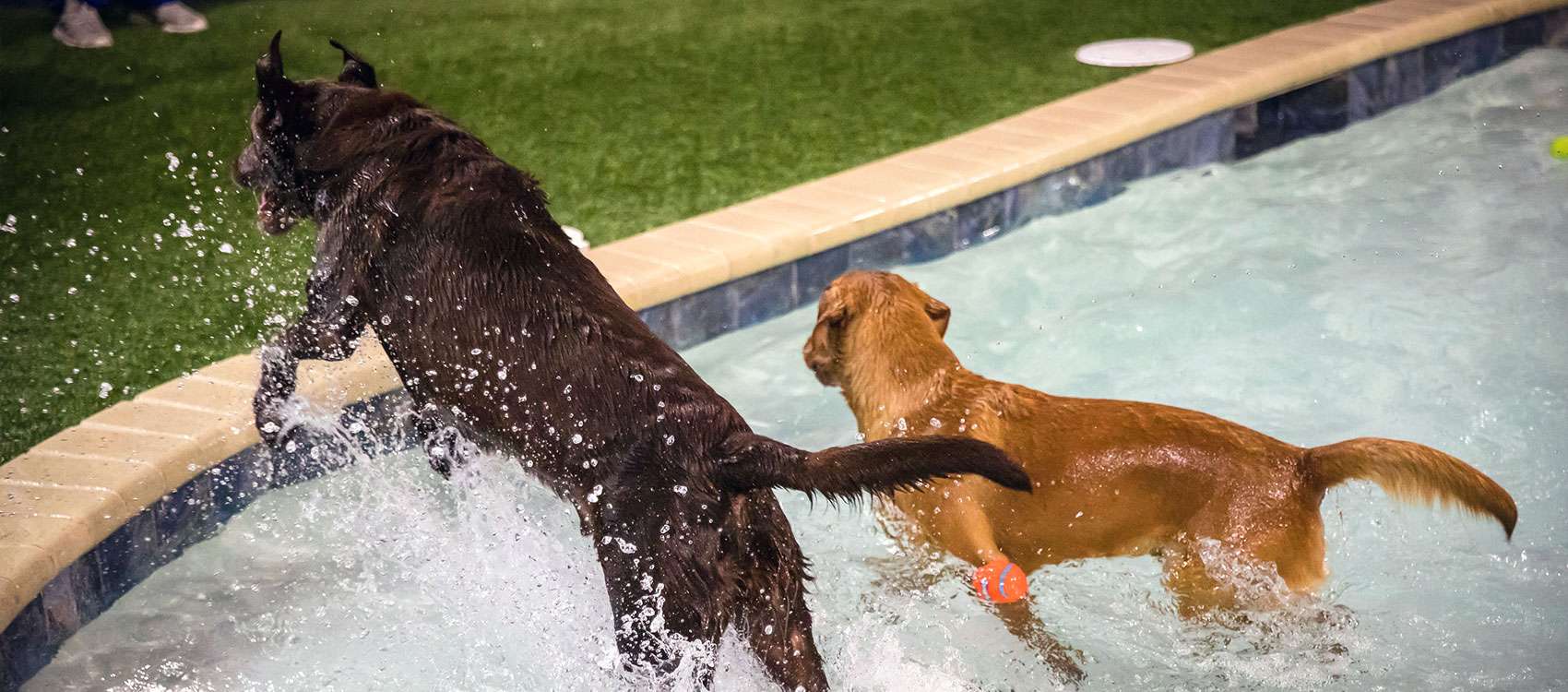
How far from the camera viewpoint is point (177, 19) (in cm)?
884

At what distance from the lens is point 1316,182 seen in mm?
6953

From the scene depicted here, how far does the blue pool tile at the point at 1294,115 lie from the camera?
280 inches

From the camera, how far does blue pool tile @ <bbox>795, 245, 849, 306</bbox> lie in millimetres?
5742

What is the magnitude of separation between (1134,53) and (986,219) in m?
1.91

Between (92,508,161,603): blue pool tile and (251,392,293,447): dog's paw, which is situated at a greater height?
(251,392,293,447): dog's paw

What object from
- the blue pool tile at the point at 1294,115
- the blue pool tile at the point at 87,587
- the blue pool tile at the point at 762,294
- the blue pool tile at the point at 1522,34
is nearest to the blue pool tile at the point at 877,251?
the blue pool tile at the point at 762,294

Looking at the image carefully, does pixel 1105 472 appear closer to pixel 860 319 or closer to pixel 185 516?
pixel 860 319

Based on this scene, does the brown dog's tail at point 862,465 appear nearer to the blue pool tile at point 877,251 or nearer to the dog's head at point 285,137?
the dog's head at point 285,137

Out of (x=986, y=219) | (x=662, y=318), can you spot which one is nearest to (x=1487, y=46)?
(x=986, y=219)

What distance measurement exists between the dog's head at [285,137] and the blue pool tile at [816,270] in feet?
7.48

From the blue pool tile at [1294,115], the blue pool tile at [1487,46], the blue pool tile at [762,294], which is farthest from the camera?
the blue pool tile at [1487,46]

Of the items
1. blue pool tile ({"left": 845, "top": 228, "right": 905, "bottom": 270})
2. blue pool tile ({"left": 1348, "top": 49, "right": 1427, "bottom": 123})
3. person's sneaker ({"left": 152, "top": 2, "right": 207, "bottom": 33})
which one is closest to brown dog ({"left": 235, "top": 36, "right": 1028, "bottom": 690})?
blue pool tile ({"left": 845, "top": 228, "right": 905, "bottom": 270})

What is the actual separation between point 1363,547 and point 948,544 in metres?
1.71

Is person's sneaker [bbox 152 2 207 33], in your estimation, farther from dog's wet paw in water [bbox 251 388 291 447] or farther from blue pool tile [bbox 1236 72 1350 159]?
blue pool tile [bbox 1236 72 1350 159]
